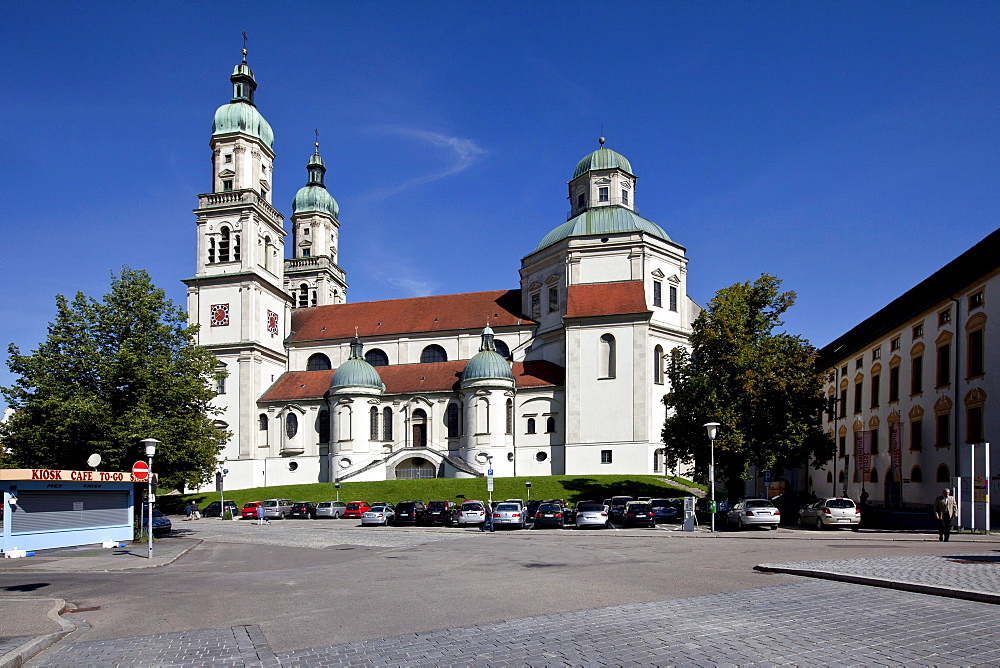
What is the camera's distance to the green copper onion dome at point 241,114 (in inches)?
2751

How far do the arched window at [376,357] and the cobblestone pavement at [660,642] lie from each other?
6110 cm

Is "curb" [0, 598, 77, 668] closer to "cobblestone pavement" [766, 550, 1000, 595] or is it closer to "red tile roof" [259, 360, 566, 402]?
"cobblestone pavement" [766, 550, 1000, 595]

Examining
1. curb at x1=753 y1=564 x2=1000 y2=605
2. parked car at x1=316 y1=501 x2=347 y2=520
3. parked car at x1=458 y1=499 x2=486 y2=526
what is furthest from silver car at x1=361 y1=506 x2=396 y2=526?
curb at x1=753 y1=564 x2=1000 y2=605

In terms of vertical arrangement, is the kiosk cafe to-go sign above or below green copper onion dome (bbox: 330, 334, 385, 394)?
below

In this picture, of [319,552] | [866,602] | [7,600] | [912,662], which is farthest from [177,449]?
[912,662]

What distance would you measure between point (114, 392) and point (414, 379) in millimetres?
35658

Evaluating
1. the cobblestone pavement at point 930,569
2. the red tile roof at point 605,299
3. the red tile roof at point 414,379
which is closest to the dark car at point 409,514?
the red tile roof at point 414,379

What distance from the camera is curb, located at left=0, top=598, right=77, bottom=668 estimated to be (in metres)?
8.79

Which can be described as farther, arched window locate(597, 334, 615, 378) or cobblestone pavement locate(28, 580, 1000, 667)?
arched window locate(597, 334, 615, 378)

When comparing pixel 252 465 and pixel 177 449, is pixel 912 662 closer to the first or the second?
pixel 177 449

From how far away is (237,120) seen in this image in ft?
229

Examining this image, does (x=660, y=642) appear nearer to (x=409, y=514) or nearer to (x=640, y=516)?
(x=640, y=516)

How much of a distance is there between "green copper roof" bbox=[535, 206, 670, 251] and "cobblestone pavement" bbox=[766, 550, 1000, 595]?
156ft

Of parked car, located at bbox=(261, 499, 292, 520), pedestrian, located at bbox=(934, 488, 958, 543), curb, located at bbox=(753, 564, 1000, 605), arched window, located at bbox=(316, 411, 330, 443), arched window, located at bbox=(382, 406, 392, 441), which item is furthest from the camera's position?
arched window, located at bbox=(316, 411, 330, 443)
